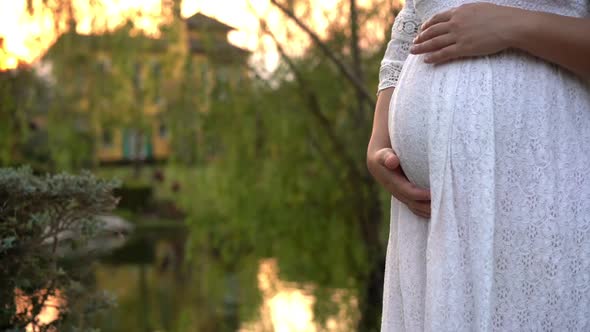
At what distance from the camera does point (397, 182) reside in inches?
56.0

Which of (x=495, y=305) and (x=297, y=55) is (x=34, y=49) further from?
(x=495, y=305)

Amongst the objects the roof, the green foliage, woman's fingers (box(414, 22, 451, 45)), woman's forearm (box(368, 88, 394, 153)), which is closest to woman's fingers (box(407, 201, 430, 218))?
woman's forearm (box(368, 88, 394, 153))

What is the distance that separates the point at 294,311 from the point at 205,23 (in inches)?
102

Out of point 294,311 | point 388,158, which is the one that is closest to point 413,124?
point 388,158

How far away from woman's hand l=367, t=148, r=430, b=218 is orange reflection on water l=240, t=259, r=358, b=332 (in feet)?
15.6

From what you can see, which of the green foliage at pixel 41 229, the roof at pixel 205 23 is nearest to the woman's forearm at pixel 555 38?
the green foliage at pixel 41 229

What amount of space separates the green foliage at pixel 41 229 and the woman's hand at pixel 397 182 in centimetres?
111

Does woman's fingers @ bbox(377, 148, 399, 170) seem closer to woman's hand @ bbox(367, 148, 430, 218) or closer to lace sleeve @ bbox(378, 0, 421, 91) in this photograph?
woman's hand @ bbox(367, 148, 430, 218)

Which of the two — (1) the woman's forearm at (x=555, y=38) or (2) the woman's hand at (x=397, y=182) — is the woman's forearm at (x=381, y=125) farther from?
(1) the woman's forearm at (x=555, y=38)

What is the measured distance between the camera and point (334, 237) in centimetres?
638

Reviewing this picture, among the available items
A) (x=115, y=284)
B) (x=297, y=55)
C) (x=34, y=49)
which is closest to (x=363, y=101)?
(x=297, y=55)

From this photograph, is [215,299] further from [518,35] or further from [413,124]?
[518,35]

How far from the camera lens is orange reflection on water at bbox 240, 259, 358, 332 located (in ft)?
21.2

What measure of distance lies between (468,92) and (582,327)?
0.39 m
